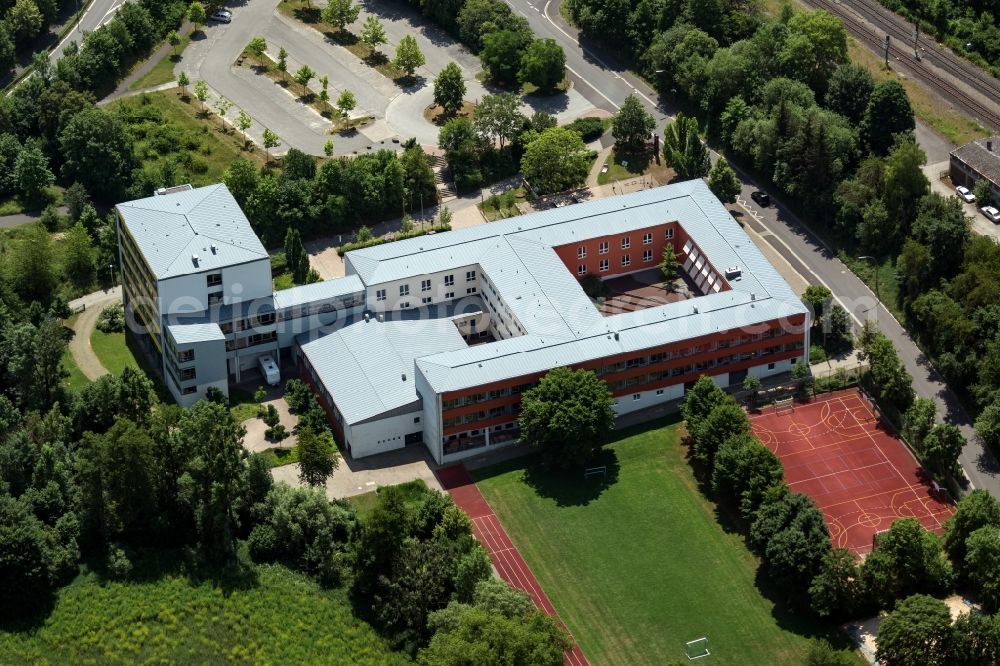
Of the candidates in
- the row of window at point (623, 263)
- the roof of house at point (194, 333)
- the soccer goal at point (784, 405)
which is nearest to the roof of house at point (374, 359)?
the roof of house at point (194, 333)

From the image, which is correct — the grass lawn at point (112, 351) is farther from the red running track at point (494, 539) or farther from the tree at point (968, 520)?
the tree at point (968, 520)

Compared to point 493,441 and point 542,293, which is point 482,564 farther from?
point 542,293

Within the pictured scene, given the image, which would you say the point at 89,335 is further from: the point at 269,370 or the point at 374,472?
the point at 374,472

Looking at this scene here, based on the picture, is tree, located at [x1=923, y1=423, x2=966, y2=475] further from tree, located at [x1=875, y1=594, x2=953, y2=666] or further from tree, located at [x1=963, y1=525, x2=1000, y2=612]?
tree, located at [x1=875, y1=594, x2=953, y2=666]

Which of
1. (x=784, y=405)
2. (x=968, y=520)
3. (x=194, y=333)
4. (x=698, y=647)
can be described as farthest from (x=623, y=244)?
(x=698, y=647)

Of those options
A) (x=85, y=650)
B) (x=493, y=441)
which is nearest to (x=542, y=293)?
(x=493, y=441)
